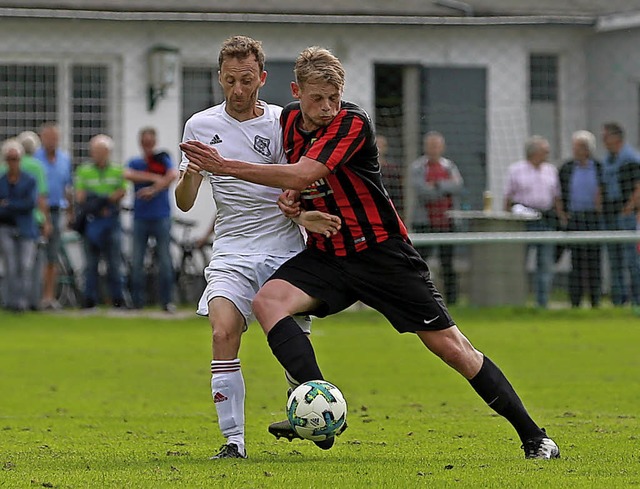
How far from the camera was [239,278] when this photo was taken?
760 cm

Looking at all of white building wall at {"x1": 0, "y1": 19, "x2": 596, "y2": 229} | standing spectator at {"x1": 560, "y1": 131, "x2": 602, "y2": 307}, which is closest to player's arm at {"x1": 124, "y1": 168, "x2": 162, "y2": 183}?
white building wall at {"x1": 0, "y1": 19, "x2": 596, "y2": 229}

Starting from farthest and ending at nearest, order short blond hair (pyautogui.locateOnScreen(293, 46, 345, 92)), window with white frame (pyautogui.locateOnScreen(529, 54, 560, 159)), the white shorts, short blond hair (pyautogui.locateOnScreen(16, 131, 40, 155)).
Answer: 1. window with white frame (pyautogui.locateOnScreen(529, 54, 560, 159))
2. short blond hair (pyautogui.locateOnScreen(16, 131, 40, 155))
3. the white shorts
4. short blond hair (pyautogui.locateOnScreen(293, 46, 345, 92))

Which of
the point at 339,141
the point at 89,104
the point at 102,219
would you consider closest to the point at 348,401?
the point at 339,141

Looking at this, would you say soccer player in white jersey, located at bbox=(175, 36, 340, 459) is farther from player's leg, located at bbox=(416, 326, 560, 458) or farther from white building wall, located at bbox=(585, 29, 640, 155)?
white building wall, located at bbox=(585, 29, 640, 155)

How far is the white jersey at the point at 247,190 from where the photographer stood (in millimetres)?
7680

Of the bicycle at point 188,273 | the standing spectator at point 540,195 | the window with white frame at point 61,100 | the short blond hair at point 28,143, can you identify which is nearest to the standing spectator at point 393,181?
the standing spectator at point 540,195

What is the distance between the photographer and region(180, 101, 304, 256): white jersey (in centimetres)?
768

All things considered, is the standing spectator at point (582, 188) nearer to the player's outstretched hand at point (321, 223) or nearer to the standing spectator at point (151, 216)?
the standing spectator at point (151, 216)

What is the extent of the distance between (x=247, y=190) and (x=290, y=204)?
14.4 inches

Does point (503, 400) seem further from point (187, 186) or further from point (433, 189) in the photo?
point (433, 189)

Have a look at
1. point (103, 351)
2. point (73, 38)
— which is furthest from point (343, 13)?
point (103, 351)

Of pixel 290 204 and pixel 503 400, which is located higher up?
pixel 290 204

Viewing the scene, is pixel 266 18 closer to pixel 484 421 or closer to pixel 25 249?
pixel 25 249

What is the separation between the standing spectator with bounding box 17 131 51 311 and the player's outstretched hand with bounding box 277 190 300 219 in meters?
12.2
